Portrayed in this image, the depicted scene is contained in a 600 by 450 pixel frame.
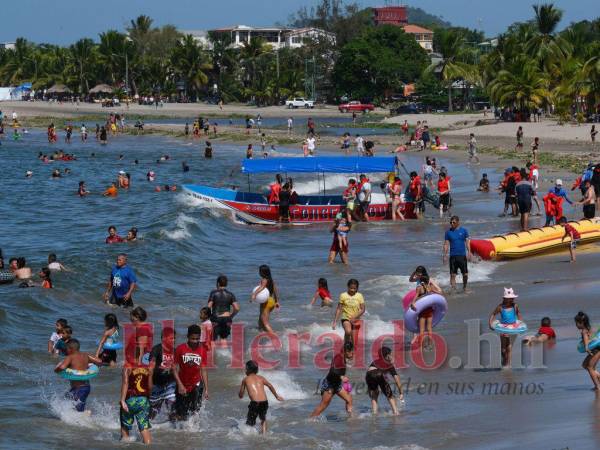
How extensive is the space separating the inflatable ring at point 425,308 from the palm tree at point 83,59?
346 ft

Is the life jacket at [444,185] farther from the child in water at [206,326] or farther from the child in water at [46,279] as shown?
the child in water at [206,326]

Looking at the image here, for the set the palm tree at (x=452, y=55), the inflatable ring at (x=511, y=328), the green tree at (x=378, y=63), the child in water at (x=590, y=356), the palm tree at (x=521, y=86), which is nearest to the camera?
the child in water at (x=590, y=356)

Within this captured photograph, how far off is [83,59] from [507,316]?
109 meters

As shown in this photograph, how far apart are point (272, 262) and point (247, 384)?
1280 centimetres

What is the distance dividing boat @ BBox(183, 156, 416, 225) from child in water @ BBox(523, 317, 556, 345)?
51.6 feet

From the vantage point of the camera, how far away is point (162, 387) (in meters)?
11.0

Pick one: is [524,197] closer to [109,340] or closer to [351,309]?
[351,309]

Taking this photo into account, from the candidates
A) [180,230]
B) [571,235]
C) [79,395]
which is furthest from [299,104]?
[79,395]

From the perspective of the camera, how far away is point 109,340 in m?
13.1

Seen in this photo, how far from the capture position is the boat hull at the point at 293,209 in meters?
29.5

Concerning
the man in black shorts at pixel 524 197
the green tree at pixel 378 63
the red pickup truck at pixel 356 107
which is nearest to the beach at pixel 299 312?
the man in black shorts at pixel 524 197

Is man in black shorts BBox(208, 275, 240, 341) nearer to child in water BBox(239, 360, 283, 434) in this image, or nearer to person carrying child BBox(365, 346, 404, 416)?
person carrying child BBox(365, 346, 404, 416)

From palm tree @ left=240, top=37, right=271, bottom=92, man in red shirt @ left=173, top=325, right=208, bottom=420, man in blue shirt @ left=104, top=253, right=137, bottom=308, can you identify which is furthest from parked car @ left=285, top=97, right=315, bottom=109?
man in red shirt @ left=173, top=325, right=208, bottom=420

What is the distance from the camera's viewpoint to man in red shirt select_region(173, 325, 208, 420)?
429 inches
